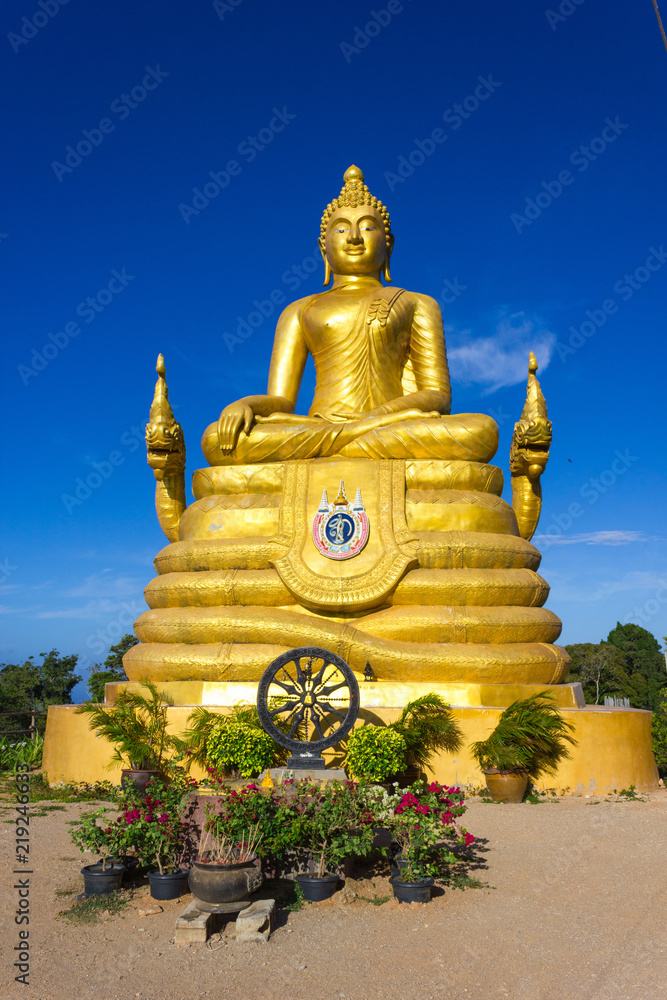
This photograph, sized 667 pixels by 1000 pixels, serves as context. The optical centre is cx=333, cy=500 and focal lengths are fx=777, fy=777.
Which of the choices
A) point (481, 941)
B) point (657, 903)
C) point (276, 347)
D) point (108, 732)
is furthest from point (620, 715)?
point (276, 347)

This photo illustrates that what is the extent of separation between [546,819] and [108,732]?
17.0ft

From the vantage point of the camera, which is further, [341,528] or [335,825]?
[341,528]

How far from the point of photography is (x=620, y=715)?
9625 millimetres

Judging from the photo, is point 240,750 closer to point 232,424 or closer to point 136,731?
point 136,731

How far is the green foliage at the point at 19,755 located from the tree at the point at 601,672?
1755 centimetres

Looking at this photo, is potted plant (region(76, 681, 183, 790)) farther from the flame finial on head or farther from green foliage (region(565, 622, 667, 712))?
green foliage (region(565, 622, 667, 712))

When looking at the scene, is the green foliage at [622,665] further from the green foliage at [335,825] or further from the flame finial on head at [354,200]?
the green foliage at [335,825]

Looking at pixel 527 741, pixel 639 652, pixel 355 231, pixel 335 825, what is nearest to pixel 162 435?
pixel 355 231

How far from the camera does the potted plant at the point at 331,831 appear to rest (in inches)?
220

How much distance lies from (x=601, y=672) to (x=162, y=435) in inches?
777

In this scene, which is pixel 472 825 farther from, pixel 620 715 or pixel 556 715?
pixel 620 715

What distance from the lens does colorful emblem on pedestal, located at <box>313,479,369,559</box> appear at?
36.1 ft

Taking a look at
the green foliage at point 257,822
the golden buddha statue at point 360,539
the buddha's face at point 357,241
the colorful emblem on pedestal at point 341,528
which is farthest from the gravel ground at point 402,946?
the buddha's face at point 357,241

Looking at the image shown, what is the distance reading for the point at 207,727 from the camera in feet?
30.4
